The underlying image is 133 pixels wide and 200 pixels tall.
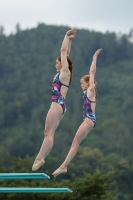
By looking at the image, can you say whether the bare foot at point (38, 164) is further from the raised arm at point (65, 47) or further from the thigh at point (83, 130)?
the raised arm at point (65, 47)

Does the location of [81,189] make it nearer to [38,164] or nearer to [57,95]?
[57,95]

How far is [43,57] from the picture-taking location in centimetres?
11831

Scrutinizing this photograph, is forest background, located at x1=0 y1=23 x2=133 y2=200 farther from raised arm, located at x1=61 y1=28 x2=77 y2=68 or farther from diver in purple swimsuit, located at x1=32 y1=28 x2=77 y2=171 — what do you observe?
raised arm, located at x1=61 y1=28 x2=77 y2=68

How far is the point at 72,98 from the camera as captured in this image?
324 feet

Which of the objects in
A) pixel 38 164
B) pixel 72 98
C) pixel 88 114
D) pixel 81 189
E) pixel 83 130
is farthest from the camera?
pixel 72 98

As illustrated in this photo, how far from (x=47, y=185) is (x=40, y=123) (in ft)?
209

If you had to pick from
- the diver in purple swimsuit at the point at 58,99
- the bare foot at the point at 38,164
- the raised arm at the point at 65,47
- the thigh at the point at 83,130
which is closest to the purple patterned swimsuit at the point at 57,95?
the diver in purple swimsuit at the point at 58,99

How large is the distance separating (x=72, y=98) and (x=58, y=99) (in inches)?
3299

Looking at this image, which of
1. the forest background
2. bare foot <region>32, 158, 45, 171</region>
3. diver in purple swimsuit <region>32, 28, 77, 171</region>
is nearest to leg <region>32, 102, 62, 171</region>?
diver in purple swimsuit <region>32, 28, 77, 171</region>

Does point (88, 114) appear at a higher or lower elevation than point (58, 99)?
lower

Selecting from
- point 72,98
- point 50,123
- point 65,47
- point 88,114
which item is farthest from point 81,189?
point 72,98

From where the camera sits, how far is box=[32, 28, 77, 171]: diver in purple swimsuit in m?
14.9

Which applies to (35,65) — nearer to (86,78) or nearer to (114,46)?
(114,46)

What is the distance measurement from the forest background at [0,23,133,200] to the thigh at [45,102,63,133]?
195 feet
